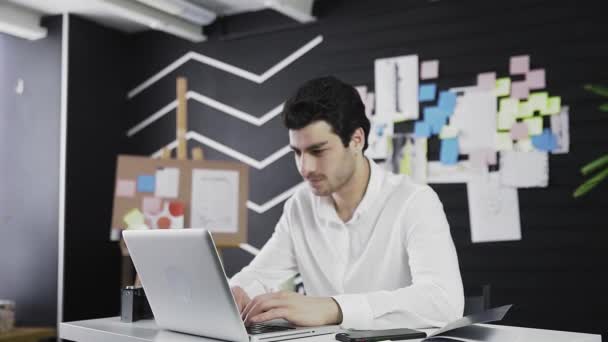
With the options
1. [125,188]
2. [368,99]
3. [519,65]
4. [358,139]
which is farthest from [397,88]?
[358,139]

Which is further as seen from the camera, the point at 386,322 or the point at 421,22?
the point at 421,22

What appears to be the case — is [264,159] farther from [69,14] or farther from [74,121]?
[69,14]

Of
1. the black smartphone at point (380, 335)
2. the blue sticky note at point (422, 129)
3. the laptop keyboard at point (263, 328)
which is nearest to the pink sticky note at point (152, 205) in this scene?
the blue sticky note at point (422, 129)

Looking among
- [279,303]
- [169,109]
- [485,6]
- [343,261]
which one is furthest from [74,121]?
[279,303]

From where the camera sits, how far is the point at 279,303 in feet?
4.49

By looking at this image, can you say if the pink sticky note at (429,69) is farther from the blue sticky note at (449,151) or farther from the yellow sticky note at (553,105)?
the yellow sticky note at (553,105)

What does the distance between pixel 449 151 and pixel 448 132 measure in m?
0.09

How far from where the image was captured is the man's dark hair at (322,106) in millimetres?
1776

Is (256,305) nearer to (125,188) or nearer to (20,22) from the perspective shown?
(125,188)

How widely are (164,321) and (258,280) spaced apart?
48 cm

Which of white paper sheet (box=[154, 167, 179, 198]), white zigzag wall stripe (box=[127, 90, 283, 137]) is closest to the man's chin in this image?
white paper sheet (box=[154, 167, 179, 198])

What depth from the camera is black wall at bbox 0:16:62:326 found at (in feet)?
13.4

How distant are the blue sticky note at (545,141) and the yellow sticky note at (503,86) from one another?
0.26 metres

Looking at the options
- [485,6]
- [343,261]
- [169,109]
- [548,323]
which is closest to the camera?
[343,261]
